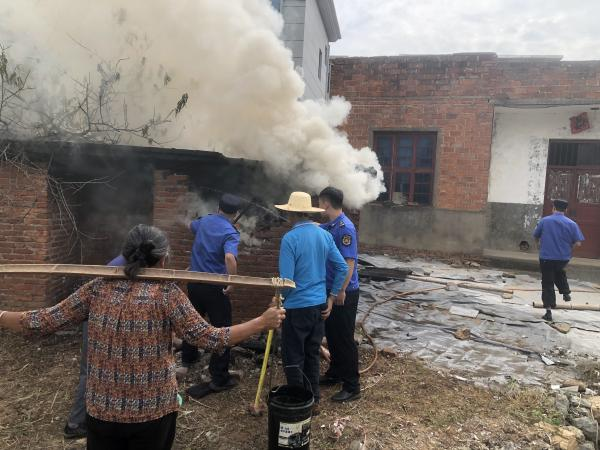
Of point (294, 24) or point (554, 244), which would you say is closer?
point (554, 244)

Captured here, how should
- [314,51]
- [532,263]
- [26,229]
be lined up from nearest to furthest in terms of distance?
1. [26,229]
2. [532,263]
3. [314,51]

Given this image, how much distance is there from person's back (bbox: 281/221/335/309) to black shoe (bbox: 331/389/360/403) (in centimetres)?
101

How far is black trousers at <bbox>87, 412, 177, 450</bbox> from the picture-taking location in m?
2.03

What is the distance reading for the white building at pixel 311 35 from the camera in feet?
33.0

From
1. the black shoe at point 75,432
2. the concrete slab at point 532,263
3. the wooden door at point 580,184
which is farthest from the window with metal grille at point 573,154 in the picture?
the black shoe at point 75,432

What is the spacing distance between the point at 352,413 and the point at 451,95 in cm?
1049

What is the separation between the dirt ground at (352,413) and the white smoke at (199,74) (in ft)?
8.59

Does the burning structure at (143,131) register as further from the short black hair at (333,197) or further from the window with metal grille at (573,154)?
the window with metal grille at (573,154)

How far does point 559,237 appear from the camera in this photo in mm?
6586

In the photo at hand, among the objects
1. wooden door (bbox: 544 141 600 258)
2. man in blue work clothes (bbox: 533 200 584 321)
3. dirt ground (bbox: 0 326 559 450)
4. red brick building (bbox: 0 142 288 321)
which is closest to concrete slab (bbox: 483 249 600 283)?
wooden door (bbox: 544 141 600 258)

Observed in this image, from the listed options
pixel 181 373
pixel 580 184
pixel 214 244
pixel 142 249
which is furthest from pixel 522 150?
pixel 142 249

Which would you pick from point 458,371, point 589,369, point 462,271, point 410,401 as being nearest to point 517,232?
point 462,271

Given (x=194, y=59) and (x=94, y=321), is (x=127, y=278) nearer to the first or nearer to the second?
(x=94, y=321)

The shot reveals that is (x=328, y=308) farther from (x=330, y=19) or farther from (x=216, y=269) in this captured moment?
(x=330, y=19)
